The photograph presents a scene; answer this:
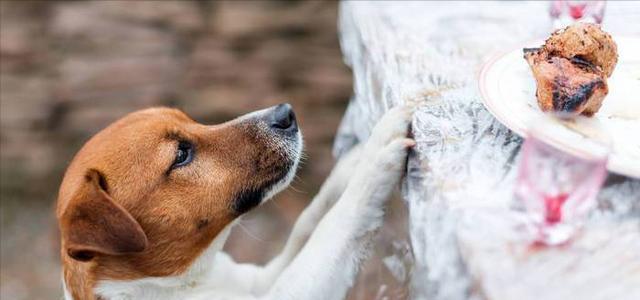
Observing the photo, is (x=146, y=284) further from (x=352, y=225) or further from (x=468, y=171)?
(x=468, y=171)

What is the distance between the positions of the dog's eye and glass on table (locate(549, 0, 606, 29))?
82cm

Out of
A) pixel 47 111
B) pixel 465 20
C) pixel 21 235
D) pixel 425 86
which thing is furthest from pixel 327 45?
pixel 425 86

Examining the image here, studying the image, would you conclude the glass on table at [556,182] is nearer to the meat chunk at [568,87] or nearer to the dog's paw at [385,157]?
the meat chunk at [568,87]

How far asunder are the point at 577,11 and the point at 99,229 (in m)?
1.06

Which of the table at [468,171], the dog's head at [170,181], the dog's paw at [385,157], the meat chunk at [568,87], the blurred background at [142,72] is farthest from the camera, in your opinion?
the blurred background at [142,72]

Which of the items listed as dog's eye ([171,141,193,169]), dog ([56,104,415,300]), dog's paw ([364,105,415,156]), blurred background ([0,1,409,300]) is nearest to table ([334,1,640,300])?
dog's paw ([364,105,415,156])

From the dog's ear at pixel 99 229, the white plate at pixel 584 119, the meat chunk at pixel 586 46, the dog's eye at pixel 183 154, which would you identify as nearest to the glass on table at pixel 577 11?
the white plate at pixel 584 119

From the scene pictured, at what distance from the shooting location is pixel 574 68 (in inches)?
51.8

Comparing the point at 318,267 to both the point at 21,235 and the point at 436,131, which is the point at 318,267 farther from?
the point at 21,235

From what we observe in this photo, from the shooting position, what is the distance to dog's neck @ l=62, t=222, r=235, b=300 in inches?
68.1

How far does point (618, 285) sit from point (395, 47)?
2.97 feet

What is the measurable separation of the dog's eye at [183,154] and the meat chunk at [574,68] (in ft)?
2.48

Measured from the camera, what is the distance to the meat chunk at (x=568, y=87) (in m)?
1.26

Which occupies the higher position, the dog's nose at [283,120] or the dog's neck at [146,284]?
the dog's nose at [283,120]
